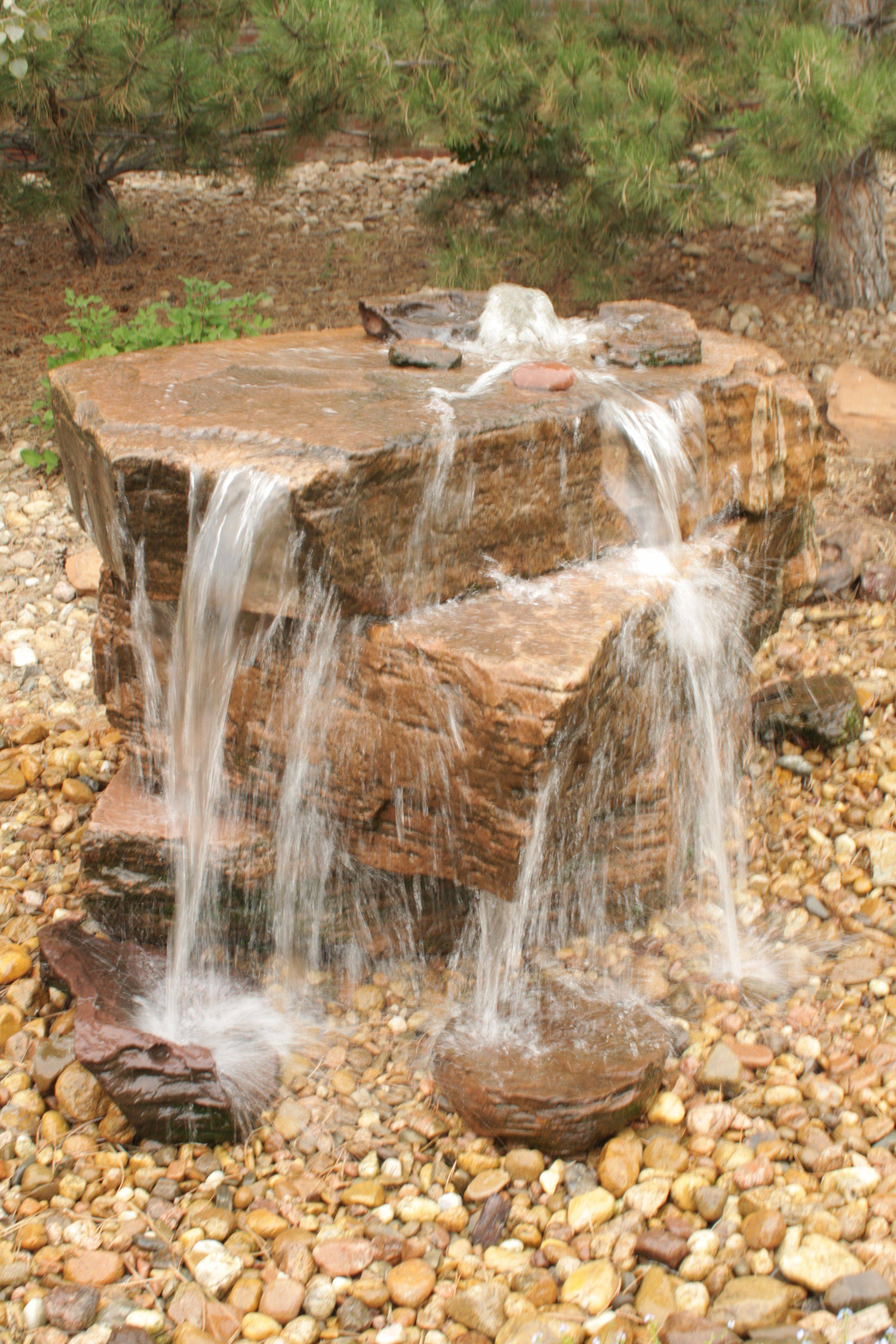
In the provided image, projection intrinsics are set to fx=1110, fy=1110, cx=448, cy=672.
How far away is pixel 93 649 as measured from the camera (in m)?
3.08

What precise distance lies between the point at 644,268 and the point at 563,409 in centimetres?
410

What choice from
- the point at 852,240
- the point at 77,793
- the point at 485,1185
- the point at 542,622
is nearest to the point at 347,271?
the point at 852,240

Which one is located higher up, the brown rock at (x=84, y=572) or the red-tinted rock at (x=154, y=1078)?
the brown rock at (x=84, y=572)

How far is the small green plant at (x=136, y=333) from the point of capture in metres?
4.64

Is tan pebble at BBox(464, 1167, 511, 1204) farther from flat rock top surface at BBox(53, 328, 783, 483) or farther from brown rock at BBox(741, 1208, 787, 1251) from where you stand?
flat rock top surface at BBox(53, 328, 783, 483)

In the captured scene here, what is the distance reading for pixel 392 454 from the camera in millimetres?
2447

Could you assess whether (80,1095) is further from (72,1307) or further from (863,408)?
(863,408)

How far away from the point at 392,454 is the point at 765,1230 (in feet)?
5.68

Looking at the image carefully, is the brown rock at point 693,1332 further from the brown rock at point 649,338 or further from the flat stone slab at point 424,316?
the flat stone slab at point 424,316

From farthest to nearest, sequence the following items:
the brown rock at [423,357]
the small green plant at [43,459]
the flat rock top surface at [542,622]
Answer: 1. the small green plant at [43,459]
2. the brown rock at [423,357]
3. the flat rock top surface at [542,622]

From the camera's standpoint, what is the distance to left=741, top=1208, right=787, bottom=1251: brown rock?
2.08 metres

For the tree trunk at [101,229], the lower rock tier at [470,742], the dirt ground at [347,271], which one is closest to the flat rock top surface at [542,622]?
the lower rock tier at [470,742]

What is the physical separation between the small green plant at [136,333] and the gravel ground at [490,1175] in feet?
6.96

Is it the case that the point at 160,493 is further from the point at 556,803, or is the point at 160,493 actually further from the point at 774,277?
the point at 774,277
